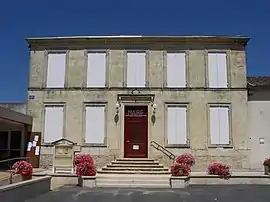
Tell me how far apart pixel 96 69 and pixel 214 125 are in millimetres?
6532

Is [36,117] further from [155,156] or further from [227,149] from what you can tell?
[227,149]

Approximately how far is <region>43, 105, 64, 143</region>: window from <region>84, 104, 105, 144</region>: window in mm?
1302

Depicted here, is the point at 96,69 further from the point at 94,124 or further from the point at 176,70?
the point at 176,70

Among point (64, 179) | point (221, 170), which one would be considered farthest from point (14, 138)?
point (221, 170)

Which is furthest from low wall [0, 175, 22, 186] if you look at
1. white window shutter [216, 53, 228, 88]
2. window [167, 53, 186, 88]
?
white window shutter [216, 53, 228, 88]

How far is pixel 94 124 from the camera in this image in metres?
17.7

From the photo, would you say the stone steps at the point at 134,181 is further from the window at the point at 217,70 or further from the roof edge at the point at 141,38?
the roof edge at the point at 141,38

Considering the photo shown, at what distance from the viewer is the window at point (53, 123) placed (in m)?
17.8

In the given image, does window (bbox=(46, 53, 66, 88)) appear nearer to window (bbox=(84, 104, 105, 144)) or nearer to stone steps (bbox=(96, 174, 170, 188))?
window (bbox=(84, 104, 105, 144))

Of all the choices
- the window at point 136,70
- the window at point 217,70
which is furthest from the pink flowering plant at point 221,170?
the window at point 136,70

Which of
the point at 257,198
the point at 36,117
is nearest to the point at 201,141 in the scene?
the point at 257,198

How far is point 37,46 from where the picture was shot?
731 inches

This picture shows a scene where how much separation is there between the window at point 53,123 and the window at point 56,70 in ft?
3.90

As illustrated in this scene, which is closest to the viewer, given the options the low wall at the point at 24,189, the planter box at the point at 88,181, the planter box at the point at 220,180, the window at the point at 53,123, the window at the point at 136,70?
the low wall at the point at 24,189
